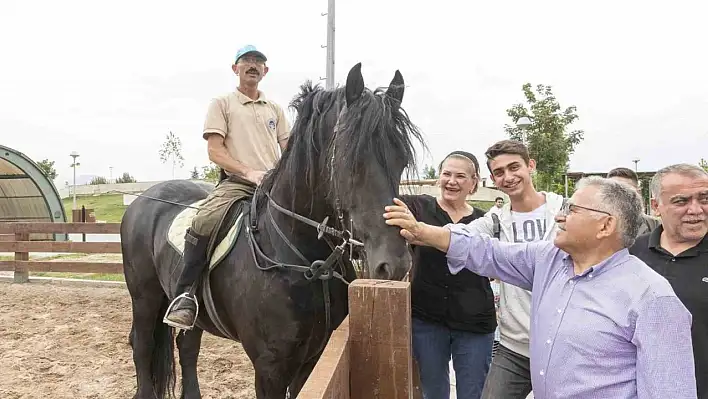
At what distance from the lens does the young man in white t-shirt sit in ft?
7.78

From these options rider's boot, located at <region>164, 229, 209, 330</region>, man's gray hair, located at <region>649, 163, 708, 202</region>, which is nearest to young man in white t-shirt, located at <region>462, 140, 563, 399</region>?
man's gray hair, located at <region>649, 163, 708, 202</region>

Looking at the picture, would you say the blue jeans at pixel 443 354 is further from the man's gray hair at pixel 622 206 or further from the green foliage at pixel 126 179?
the green foliage at pixel 126 179

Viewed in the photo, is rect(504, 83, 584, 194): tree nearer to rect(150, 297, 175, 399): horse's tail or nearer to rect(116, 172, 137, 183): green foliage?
rect(150, 297, 175, 399): horse's tail

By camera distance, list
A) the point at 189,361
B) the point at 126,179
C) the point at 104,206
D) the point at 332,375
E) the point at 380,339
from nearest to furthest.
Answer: the point at 332,375, the point at 380,339, the point at 189,361, the point at 104,206, the point at 126,179

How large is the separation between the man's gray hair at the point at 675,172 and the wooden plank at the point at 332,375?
1776 mm

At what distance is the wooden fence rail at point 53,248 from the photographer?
9.05 metres

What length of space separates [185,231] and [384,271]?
209 centimetres

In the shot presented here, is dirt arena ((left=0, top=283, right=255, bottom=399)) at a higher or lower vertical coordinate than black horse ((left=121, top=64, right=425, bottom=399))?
lower

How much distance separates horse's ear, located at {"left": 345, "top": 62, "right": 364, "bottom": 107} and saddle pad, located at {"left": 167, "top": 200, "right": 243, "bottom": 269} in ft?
3.77

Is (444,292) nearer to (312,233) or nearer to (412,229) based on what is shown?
(312,233)

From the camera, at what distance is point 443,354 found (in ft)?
8.70

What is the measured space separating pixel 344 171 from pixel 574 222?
2.97 ft

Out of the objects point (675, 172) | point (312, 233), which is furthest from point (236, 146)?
point (675, 172)

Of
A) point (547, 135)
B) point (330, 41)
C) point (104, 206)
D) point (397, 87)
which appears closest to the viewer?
point (397, 87)
